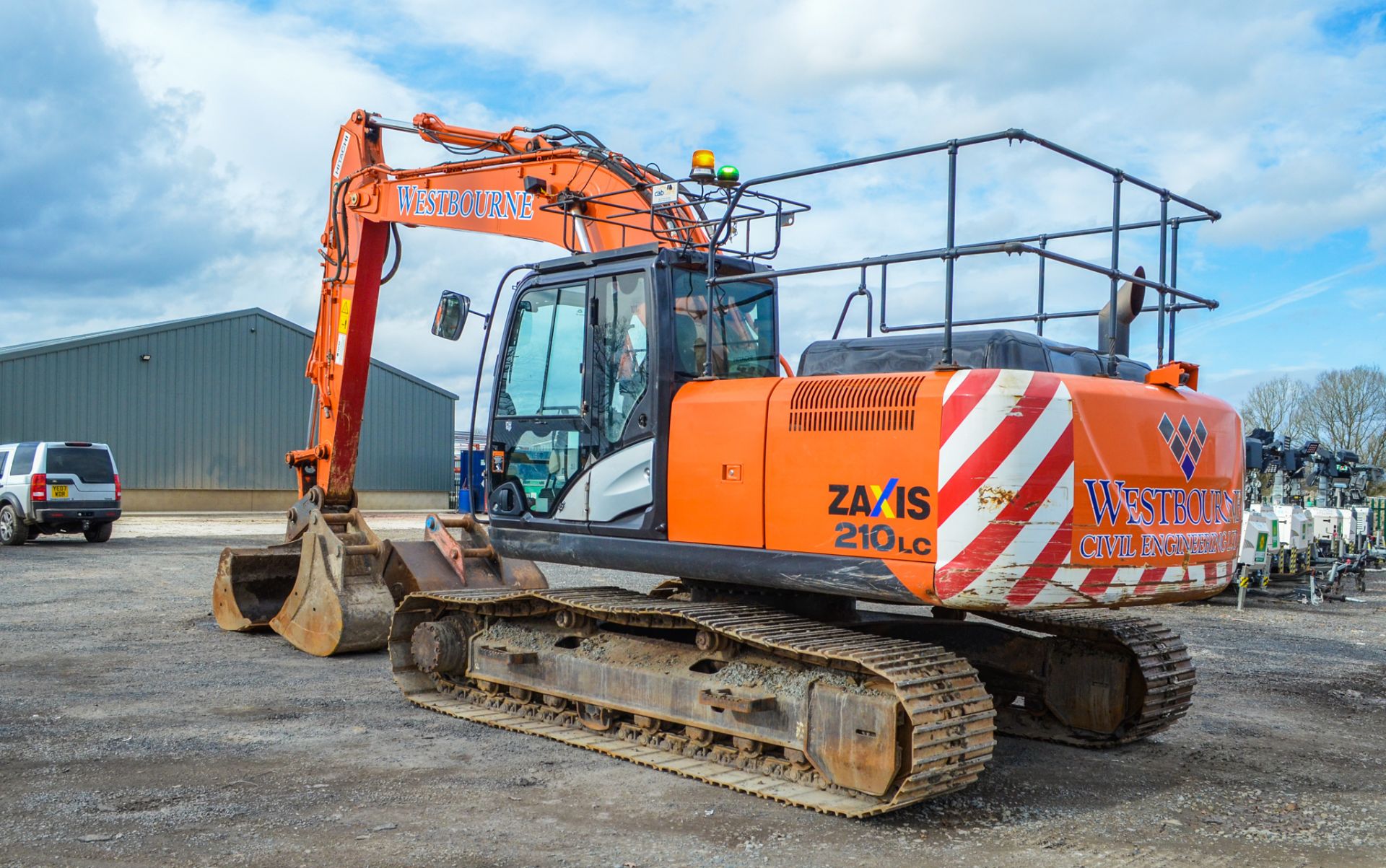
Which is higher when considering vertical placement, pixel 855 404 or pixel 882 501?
pixel 855 404

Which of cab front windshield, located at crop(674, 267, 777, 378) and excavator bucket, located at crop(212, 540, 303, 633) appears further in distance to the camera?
excavator bucket, located at crop(212, 540, 303, 633)

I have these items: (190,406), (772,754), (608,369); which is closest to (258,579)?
(608,369)

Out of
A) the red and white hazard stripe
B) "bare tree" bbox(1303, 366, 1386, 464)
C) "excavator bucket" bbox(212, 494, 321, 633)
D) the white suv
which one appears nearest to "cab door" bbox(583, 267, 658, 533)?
the red and white hazard stripe

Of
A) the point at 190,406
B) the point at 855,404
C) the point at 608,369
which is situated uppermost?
the point at 190,406

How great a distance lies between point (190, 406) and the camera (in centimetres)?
3203

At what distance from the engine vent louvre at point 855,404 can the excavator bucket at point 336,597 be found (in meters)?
4.88

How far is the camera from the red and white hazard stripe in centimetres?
509

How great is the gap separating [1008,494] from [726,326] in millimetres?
2210

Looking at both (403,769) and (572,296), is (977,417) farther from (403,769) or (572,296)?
(403,769)

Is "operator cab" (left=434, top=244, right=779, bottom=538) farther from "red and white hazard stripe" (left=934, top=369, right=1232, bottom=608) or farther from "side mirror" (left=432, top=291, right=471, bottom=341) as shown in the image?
"red and white hazard stripe" (left=934, top=369, right=1232, bottom=608)

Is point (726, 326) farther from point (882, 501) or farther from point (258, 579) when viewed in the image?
point (258, 579)

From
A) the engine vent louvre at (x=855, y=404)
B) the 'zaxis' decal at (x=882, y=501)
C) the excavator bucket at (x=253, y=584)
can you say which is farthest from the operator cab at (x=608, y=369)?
the excavator bucket at (x=253, y=584)

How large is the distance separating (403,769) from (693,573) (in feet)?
5.98

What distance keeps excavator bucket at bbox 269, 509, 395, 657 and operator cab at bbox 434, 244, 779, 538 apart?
252 cm
